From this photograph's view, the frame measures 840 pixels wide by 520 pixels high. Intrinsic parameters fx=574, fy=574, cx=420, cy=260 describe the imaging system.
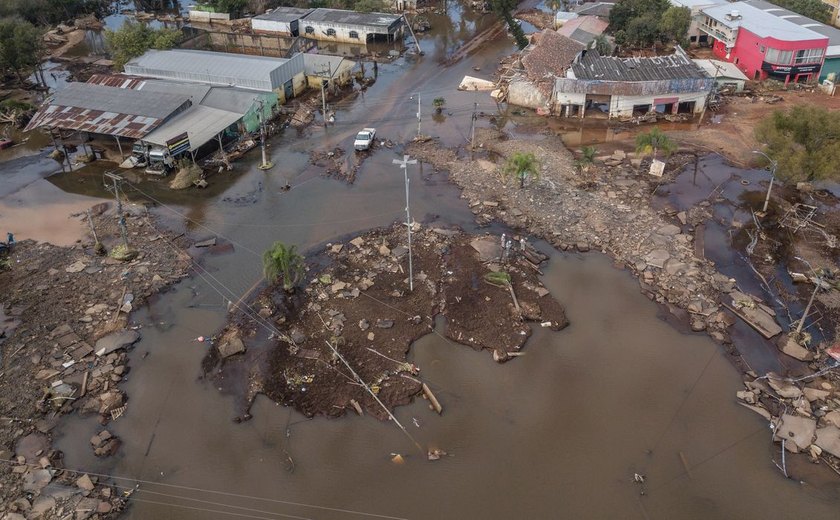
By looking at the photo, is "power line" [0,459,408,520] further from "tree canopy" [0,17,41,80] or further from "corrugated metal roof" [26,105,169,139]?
"tree canopy" [0,17,41,80]

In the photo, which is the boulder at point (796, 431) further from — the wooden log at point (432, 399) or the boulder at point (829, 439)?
the wooden log at point (432, 399)

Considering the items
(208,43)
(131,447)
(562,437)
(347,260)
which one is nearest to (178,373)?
(131,447)

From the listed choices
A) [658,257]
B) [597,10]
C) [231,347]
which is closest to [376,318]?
[231,347]

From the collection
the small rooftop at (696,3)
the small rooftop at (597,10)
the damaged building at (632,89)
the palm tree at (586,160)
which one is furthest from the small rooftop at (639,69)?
the small rooftop at (597,10)

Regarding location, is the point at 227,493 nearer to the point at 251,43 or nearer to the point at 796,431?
the point at 796,431

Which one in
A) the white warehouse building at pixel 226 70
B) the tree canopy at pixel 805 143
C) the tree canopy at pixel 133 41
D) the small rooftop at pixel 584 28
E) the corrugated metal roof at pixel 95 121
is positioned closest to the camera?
the tree canopy at pixel 805 143

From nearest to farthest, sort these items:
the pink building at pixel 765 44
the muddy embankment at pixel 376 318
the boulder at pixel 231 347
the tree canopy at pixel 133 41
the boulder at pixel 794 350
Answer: the muddy embankment at pixel 376 318 < the boulder at pixel 794 350 < the boulder at pixel 231 347 < the pink building at pixel 765 44 < the tree canopy at pixel 133 41

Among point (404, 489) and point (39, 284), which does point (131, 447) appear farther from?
point (39, 284)
